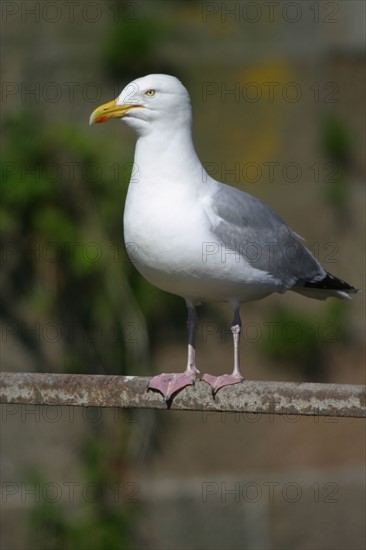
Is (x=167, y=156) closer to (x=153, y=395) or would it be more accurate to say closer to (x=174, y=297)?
(x=153, y=395)

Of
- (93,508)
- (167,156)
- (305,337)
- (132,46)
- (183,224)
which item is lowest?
(93,508)

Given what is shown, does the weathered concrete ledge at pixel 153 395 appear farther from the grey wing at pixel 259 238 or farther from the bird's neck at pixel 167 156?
the bird's neck at pixel 167 156

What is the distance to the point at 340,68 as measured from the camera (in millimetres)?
5555

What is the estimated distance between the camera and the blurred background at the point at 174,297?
209 inches

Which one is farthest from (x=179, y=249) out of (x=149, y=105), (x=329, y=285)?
(x=329, y=285)

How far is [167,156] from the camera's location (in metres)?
3.09

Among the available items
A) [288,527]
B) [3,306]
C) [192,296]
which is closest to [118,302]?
[3,306]

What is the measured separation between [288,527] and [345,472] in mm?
396

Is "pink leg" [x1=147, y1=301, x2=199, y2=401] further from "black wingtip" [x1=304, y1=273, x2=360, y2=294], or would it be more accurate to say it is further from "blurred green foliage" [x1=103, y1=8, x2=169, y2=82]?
"blurred green foliage" [x1=103, y1=8, x2=169, y2=82]

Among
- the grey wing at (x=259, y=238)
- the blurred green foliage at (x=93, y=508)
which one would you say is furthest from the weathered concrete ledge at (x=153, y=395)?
the blurred green foliage at (x=93, y=508)

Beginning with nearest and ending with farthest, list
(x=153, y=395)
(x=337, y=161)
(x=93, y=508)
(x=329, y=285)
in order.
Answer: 1. (x=153, y=395)
2. (x=329, y=285)
3. (x=93, y=508)
4. (x=337, y=161)

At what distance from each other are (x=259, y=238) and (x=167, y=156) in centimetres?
37

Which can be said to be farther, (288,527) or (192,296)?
(288,527)

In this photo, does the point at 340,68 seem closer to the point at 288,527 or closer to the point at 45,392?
the point at 288,527
